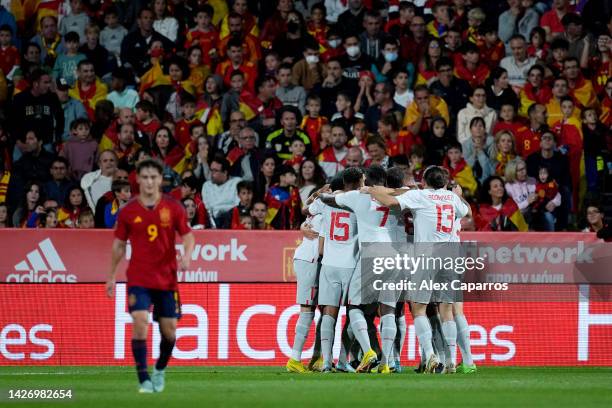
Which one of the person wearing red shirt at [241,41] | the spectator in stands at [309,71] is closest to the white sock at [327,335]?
the spectator in stands at [309,71]

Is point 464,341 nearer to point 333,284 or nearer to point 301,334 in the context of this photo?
point 333,284

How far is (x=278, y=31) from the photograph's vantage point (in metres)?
24.2

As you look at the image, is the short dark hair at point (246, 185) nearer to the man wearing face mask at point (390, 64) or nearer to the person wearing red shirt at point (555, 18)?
the man wearing face mask at point (390, 64)

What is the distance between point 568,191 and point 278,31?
6.61m

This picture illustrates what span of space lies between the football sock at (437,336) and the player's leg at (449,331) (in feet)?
1.50

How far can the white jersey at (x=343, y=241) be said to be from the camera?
15.1 m

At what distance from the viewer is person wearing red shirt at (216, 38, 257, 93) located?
23.2 metres

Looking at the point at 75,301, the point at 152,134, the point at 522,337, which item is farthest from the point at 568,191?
the point at 75,301

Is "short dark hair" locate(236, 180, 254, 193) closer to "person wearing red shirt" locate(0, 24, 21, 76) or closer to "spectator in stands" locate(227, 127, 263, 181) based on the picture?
"spectator in stands" locate(227, 127, 263, 181)

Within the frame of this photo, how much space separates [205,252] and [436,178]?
216 inches

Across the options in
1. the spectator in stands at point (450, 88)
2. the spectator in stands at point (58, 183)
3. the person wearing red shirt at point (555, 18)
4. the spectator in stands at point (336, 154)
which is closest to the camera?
the spectator in stands at point (58, 183)

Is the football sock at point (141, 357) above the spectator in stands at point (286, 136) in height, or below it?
below

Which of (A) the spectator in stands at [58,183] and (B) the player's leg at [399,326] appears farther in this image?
(A) the spectator in stands at [58,183]

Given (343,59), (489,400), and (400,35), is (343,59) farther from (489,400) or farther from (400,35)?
(489,400)
